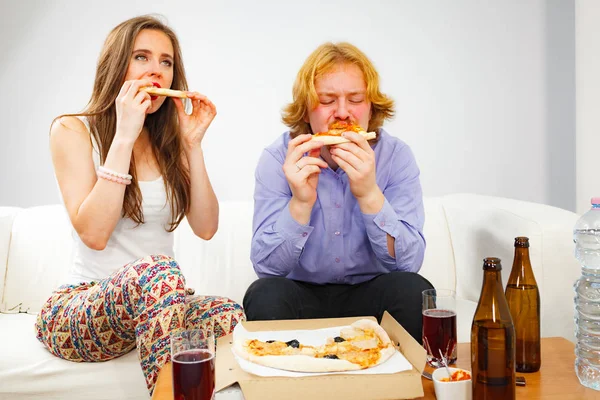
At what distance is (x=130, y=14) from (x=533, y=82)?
213cm

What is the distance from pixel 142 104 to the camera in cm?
203

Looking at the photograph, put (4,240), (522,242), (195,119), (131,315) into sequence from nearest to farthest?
(522,242)
(131,315)
(195,119)
(4,240)

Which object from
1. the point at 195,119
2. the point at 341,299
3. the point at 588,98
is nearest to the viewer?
the point at 341,299

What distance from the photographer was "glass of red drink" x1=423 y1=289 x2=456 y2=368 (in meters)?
1.44

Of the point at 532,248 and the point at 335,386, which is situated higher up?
the point at 532,248

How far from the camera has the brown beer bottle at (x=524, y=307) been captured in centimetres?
145

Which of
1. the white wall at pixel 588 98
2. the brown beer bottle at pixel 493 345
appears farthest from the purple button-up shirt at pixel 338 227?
the white wall at pixel 588 98

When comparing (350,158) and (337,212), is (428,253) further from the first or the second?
(350,158)

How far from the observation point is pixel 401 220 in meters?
1.97

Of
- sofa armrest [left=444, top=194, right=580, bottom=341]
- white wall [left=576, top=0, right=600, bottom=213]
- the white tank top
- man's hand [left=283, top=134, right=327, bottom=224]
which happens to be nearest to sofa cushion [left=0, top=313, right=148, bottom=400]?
the white tank top

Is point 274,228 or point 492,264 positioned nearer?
point 492,264

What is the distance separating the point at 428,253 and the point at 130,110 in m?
1.38

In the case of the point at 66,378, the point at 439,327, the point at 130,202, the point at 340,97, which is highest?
the point at 340,97

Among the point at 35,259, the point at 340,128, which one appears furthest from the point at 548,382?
the point at 35,259
